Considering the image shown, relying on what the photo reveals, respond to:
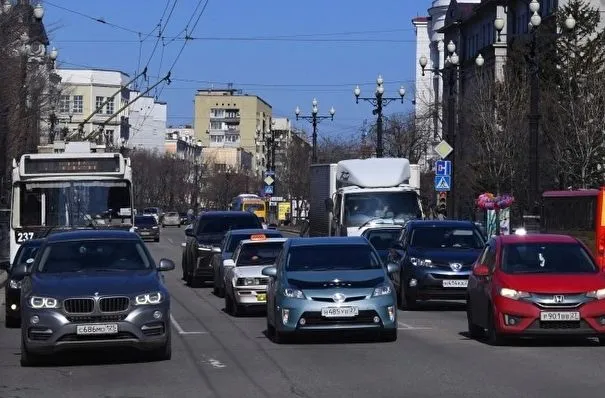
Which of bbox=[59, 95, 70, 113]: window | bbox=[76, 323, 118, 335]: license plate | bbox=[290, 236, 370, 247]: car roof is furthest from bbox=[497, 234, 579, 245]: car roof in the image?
bbox=[59, 95, 70, 113]: window

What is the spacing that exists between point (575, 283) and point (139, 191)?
111873 millimetres

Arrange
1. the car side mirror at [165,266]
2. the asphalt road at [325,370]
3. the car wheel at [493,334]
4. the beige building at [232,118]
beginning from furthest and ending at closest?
the beige building at [232,118]
the car wheel at [493,334]
the car side mirror at [165,266]
the asphalt road at [325,370]

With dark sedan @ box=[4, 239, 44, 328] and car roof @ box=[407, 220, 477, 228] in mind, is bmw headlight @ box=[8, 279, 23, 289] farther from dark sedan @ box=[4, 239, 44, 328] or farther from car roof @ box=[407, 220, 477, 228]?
car roof @ box=[407, 220, 477, 228]

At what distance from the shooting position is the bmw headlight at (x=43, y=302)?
15.4 m

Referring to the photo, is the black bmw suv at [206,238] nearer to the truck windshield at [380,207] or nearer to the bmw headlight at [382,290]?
the truck windshield at [380,207]

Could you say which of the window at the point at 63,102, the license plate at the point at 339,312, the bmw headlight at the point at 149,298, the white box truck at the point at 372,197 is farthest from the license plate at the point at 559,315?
the window at the point at 63,102

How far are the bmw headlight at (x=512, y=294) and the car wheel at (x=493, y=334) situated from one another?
393 millimetres

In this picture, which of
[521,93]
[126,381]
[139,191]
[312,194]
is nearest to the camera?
[126,381]

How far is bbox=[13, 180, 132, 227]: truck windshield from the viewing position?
88.9ft

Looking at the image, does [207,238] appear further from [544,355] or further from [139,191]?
[139,191]

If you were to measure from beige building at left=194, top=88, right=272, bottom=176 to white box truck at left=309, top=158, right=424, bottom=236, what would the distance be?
511 feet

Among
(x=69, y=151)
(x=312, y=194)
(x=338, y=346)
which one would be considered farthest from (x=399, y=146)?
(x=338, y=346)

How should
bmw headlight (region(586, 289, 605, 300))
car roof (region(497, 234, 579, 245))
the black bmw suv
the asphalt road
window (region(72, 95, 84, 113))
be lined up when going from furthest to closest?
window (region(72, 95, 84, 113))
the black bmw suv
car roof (region(497, 234, 579, 245))
bmw headlight (region(586, 289, 605, 300))
the asphalt road

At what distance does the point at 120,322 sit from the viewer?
50.7 feet
